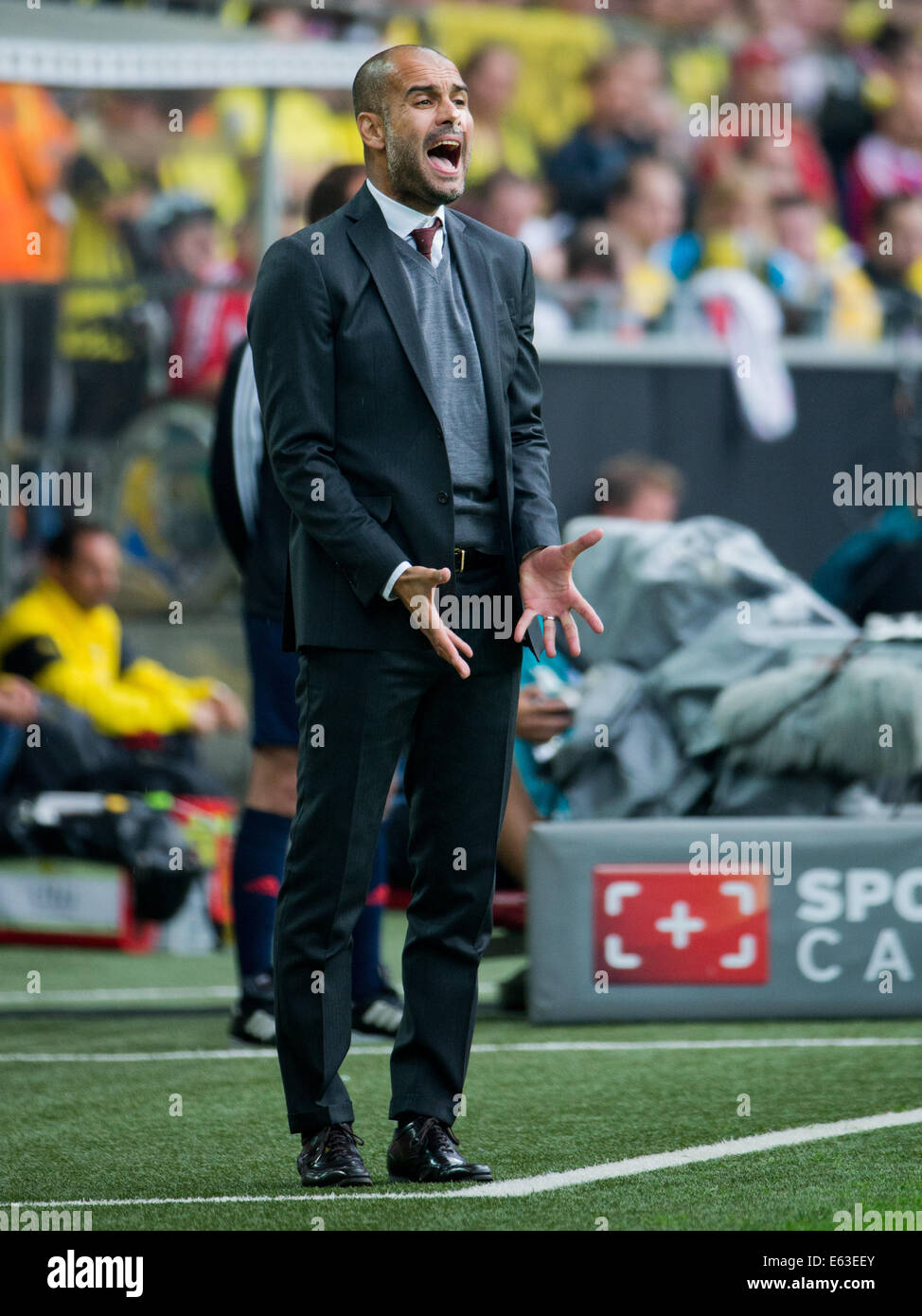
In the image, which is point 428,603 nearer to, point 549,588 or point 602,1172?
point 549,588

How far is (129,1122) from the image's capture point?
4207mm

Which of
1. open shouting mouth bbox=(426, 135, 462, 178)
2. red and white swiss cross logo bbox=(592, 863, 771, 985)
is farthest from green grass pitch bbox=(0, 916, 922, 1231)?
open shouting mouth bbox=(426, 135, 462, 178)

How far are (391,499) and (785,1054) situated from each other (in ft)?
6.60

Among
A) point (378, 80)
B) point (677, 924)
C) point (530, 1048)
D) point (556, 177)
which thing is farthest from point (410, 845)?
point (556, 177)

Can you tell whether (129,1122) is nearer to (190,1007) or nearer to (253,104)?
(190,1007)

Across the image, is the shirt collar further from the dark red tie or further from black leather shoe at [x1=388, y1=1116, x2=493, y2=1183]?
black leather shoe at [x1=388, y1=1116, x2=493, y2=1183]

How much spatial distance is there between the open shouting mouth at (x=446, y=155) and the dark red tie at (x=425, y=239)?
0.37 feet

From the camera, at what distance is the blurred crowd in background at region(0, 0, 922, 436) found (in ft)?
30.9

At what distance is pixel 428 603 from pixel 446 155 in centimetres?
70

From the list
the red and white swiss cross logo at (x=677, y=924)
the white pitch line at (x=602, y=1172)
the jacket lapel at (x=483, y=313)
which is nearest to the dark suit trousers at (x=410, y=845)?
the white pitch line at (x=602, y=1172)

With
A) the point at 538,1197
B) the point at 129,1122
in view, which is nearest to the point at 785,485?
the point at 129,1122

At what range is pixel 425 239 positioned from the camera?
3.52 meters

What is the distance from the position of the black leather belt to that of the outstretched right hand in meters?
0.13
